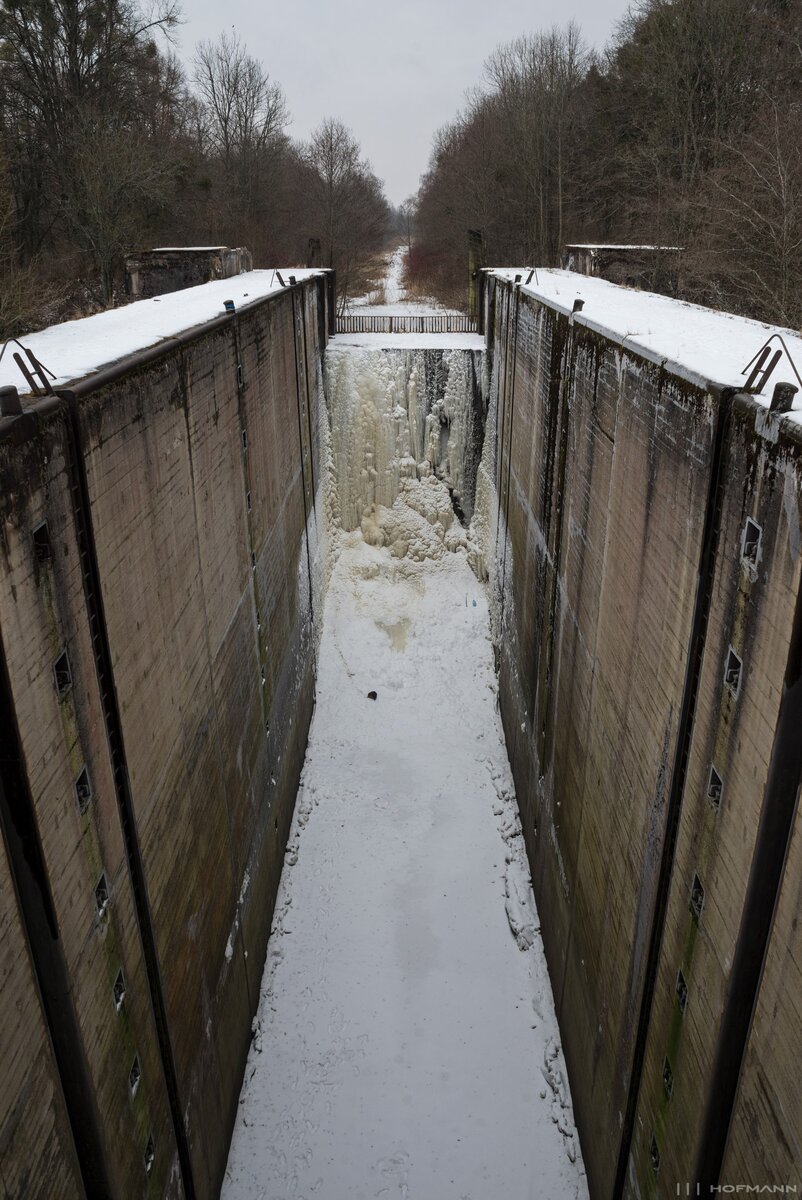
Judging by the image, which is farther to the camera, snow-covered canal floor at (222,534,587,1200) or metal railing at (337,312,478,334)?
metal railing at (337,312,478,334)

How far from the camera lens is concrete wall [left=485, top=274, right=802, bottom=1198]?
11.0 ft

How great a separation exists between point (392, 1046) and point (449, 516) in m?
10.2

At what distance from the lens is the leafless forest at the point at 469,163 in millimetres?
14273

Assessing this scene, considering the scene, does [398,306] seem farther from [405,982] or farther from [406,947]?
[405,982]

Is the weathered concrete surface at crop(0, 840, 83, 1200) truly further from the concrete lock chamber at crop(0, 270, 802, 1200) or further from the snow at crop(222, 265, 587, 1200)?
the snow at crop(222, 265, 587, 1200)

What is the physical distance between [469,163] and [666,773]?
31478 mm

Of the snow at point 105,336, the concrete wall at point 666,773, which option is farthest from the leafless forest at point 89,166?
the concrete wall at point 666,773

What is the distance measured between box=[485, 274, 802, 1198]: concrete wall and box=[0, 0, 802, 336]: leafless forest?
731 centimetres

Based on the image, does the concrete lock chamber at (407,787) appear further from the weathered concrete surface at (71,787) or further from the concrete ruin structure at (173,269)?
the concrete ruin structure at (173,269)

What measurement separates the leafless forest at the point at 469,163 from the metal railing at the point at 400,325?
3427mm

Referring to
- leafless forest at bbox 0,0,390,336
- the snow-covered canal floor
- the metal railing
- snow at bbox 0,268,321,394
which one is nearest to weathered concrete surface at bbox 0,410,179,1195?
snow at bbox 0,268,321,394

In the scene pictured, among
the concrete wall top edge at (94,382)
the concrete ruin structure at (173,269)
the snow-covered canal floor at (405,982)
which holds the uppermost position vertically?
the concrete ruin structure at (173,269)

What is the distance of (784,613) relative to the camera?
3205 mm

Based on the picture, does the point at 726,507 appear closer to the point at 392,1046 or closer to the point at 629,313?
the point at 629,313
